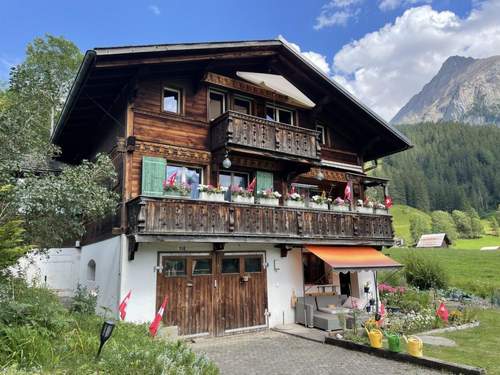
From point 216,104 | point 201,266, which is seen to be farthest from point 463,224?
point 201,266

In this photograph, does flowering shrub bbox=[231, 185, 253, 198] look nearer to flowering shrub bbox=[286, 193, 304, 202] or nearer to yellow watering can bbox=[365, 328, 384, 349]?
flowering shrub bbox=[286, 193, 304, 202]

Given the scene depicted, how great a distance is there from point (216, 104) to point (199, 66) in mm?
1823

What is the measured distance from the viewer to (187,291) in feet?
43.8

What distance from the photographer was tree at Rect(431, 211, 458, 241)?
8381 cm

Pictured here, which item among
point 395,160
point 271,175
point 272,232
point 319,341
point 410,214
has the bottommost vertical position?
point 319,341

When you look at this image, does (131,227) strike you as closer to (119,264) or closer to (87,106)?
(119,264)

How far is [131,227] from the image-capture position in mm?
12359

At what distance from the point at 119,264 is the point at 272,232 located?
18.0ft

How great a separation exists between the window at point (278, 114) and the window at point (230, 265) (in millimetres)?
6839

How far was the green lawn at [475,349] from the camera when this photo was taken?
9219mm

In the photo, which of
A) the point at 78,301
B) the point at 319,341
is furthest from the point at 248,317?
the point at 78,301

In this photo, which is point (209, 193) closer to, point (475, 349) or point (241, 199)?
point (241, 199)

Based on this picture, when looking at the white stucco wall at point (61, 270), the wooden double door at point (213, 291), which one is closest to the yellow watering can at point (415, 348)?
the wooden double door at point (213, 291)

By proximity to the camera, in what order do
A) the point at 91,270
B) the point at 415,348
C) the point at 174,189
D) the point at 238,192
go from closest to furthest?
the point at 415,348, the point at 174,189, the point at 238,192, the point at 91,270
